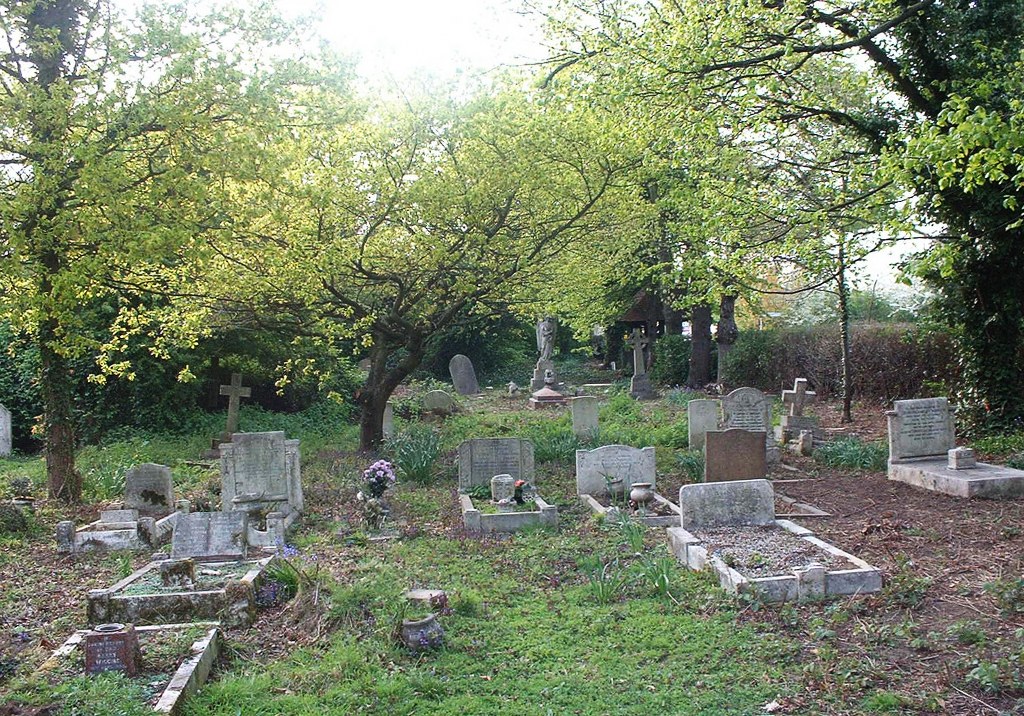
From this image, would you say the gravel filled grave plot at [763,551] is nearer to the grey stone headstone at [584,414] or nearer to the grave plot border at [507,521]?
the grave plot border at [507,521]

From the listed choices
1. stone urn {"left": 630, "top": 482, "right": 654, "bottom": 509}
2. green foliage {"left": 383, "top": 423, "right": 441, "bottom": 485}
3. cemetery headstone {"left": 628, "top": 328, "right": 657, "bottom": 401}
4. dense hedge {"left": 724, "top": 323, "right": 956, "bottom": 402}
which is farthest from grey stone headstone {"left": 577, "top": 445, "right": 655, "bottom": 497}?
cemetery headstone {"left": 628, "top": 328, "right": 657, "bottom": 401}

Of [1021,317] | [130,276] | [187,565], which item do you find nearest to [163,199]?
[130,276]

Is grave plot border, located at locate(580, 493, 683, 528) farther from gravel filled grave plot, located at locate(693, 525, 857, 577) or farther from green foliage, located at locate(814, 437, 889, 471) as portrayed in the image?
green foliage, located at locate(814, 437, 889, 471)

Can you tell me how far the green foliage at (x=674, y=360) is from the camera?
90.8 feet

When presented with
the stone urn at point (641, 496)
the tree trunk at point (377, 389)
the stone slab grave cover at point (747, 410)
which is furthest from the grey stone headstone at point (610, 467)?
the tree trunk at point (377, 389)

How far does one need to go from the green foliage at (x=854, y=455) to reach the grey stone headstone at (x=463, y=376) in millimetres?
14741

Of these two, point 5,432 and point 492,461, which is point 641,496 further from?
point 5,432

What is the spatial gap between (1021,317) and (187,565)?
12.5 meters

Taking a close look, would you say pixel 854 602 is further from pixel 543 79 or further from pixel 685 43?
pixel 543 79

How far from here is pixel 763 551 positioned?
26.1 ft

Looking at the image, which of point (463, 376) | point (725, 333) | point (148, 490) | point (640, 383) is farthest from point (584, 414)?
point (463, 376)

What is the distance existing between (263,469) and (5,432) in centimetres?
877

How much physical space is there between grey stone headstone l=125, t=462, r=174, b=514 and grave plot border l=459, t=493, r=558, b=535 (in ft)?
13.0

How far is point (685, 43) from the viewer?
10273 millimetres
